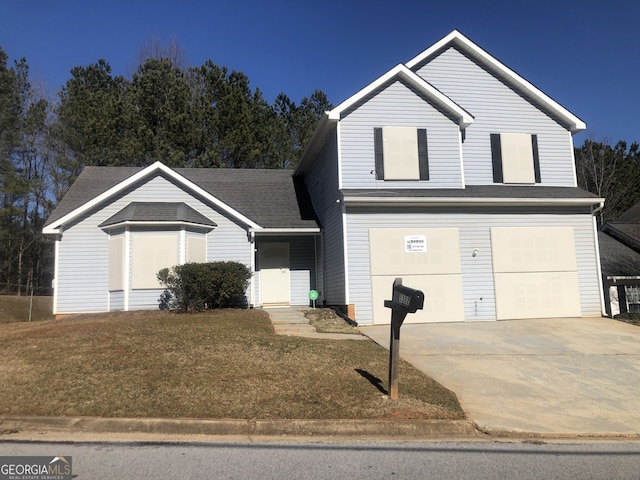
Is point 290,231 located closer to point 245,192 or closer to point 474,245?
point 245,192

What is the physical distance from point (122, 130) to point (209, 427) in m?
23.1

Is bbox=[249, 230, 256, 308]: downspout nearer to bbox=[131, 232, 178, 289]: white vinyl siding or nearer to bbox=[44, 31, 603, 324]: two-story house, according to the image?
bbox=[44, 31, 603, 324]: two-story house

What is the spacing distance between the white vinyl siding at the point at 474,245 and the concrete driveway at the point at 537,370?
29.3 inches

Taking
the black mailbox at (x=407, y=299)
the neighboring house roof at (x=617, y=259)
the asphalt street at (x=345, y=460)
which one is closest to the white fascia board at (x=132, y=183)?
the black mailbox at (x=407, y=299)

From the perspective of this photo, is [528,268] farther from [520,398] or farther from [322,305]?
[520,398]

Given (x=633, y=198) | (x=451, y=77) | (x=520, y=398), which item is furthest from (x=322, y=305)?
(x=633, y=198)

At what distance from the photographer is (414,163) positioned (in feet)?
46.8

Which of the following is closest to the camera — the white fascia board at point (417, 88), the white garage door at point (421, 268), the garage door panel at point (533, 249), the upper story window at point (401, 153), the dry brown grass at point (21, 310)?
the white garage door at point (421, 268)

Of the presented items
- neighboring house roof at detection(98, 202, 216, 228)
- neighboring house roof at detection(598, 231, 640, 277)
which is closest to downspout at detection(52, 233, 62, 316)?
neighboring house roof at detection(98, 202, 216, 228)

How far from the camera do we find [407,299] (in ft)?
19.5

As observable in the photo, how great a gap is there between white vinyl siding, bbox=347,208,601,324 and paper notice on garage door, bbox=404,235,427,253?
320 millimetres

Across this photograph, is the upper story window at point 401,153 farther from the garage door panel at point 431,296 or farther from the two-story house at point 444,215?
the garage door panel at point 431,296

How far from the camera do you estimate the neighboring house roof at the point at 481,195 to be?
13391mm

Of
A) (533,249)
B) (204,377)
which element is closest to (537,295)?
(533,249)
